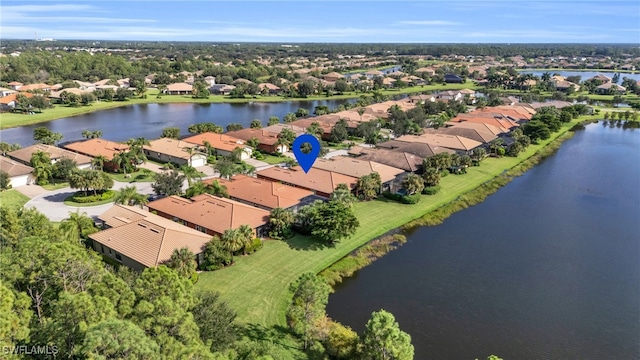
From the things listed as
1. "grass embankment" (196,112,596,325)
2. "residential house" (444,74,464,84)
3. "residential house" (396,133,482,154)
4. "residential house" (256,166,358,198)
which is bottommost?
"grass embankment" (196,112,596,325)

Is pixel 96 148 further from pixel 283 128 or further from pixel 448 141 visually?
pixel 448 141

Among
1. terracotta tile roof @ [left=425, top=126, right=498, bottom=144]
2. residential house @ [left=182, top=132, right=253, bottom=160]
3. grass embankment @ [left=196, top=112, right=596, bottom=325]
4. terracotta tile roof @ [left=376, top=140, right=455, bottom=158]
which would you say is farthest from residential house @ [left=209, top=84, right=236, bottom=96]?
grass embankment @ [left=196, top=112, right=596, bottom=325]

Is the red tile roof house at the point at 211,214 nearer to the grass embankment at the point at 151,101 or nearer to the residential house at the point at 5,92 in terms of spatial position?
the grass embankment at the point at 151,101

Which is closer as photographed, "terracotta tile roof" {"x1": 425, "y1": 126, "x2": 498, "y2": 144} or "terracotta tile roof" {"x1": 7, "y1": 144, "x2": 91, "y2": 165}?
"terracotta tile roof" {"x1": 7, "y1": 144, "x2": 91, "y2": 165}

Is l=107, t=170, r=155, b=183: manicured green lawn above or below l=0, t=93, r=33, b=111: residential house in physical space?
below

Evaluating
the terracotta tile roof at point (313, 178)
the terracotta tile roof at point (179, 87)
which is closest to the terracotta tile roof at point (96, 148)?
the terracotta tile roof at point (313, 178)

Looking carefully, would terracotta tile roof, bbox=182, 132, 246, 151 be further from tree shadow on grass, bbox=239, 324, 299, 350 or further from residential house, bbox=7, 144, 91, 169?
tree shadow on grass, bbox=239, 324, 299, 350

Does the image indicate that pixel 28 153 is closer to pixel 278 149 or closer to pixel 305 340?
pixel 278 149
